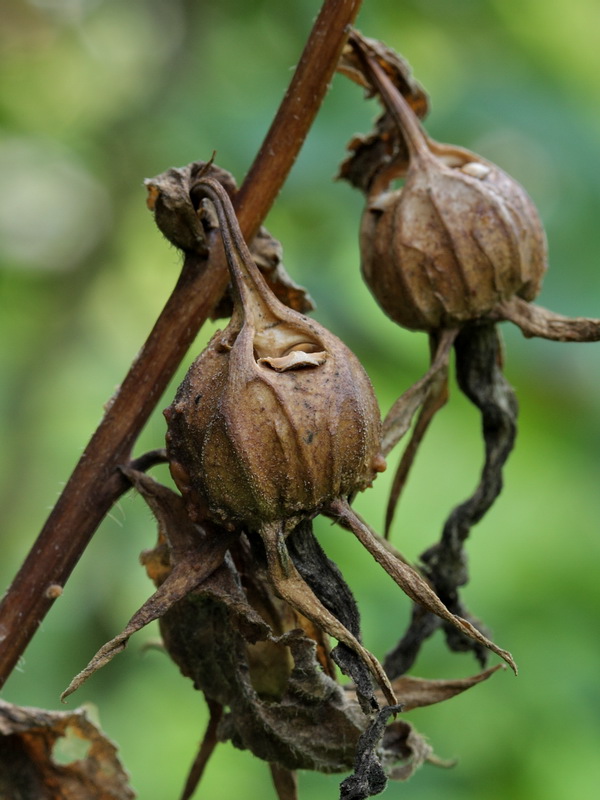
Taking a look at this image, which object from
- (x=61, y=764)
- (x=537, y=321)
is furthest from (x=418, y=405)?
(x=61, y=764)

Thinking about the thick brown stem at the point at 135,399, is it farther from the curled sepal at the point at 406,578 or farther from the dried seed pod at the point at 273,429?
the curled sepal at the point at 406,578

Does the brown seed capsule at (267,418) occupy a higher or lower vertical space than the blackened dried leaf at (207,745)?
higher

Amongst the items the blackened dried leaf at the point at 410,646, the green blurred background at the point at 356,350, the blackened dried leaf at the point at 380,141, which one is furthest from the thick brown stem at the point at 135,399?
the green blurred background at the point at 356,350

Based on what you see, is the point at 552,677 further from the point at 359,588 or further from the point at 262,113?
the point at 262,113

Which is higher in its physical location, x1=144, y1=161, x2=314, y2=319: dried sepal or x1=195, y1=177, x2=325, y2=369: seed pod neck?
x1=144, y1=161, x2=314, y2=319: dried sepal

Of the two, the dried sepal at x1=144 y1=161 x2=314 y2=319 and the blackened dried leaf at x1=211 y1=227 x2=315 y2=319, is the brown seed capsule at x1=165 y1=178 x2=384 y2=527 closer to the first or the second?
the dried sepal at x1=144 y1=161 x2=314 y2=319

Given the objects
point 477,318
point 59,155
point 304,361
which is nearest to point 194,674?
point 304,361

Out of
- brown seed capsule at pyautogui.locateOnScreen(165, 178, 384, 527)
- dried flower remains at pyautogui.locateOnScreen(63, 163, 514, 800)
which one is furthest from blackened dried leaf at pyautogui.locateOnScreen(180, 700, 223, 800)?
brown seed capsule at pyautogui.locateOnScreen(165, 178, 384, 527)
